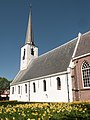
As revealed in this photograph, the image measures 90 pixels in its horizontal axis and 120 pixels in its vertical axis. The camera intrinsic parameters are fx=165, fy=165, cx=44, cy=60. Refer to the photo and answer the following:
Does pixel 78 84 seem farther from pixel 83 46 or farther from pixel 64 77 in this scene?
pixel 83 46

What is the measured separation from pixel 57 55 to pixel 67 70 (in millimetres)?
6554

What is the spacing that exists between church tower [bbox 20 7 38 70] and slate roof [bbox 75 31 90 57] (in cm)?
1779

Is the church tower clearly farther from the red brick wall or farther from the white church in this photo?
the red brick wall

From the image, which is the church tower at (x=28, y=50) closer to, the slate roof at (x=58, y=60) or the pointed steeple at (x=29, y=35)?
the pointed steeple at (x=29, y=35)

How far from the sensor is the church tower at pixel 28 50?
39.3 meters

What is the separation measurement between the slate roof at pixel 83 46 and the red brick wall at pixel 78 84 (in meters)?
0.93

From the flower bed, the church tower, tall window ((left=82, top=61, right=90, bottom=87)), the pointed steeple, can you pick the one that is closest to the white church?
tall window ((left=82, top=61, right=90, bottom=87))

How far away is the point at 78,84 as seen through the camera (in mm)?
20609

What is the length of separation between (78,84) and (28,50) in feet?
70.0

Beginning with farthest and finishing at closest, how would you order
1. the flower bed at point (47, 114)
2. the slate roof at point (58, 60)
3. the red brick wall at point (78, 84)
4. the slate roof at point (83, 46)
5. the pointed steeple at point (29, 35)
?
the pointed steeple at point (29, 35)
the slate roof at point (58, 60)
the slate roof at point (83, 46)
the red brick wall at point (78, 84)
the flower bed at point (47, 114)

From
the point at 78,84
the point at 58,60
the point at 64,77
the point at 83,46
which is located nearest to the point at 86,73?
the point at 78,84

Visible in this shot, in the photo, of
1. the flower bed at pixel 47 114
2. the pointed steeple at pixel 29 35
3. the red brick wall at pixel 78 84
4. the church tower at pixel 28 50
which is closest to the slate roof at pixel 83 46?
the red brick wall at pixel 78 84

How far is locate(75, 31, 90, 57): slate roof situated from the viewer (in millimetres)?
20928

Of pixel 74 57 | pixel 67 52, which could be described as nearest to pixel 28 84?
pixel 67 52
